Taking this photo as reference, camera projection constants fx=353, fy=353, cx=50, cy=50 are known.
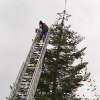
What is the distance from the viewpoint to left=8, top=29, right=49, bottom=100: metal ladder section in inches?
553

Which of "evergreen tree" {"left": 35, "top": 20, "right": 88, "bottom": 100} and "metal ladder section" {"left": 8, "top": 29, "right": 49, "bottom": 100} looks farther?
"evergreen tree" {"left": 35, "top": 20, "right": 88, "bottom": 100}

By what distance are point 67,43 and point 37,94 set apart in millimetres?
5496

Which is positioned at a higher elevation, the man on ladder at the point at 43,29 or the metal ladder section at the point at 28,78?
the man on ladder at the point at 43,29

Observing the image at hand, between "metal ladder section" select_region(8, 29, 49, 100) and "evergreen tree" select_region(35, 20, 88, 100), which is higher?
"evergreen tree" select_region(35, 20, 88, 100)

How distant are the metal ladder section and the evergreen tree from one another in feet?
21.7

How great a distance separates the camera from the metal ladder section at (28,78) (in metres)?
14.0

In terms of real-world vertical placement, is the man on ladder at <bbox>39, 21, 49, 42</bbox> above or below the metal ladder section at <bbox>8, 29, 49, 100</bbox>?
above

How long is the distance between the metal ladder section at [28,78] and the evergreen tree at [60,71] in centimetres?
660

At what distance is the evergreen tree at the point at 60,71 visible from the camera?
24594 millimetres

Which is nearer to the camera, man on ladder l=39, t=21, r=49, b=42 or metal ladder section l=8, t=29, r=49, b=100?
metal ladder section l=8, t=29, r=49, b=100

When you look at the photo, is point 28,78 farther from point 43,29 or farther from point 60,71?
point 60,71

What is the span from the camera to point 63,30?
2792 cm

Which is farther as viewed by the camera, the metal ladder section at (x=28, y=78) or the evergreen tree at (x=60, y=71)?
the evergreen tree at (x=60, y=71)

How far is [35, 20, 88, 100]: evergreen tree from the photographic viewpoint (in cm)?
2459
